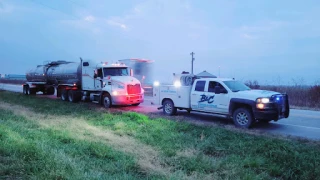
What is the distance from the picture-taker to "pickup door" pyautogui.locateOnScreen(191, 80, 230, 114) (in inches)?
443

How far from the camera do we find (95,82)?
18.5 m

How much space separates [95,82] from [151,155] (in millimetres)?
12654

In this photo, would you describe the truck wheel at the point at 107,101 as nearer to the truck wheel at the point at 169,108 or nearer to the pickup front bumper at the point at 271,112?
the truck wheel at the point at 169,108

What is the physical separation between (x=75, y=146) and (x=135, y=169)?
2351mm

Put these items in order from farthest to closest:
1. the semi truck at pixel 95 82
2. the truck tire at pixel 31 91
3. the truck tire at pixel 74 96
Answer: the truck tire at pixel 31 91 < the truck tire at pixel 74 96 < the semi truck at pixel 95 82

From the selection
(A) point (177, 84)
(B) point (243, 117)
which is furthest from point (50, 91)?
(B) point (243, 117)

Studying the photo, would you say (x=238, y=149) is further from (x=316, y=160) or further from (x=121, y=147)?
(x=121, y=147)

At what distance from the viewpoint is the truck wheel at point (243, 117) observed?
10.4m

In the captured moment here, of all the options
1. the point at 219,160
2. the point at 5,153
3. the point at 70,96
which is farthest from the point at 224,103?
the point at 70,96

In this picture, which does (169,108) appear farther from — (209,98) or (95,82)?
(95,82)

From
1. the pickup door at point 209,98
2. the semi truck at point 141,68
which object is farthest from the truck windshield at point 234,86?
the semi truck at point 141,68

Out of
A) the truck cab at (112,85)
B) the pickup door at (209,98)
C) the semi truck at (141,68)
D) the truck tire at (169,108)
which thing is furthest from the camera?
the semi truck at (141,68)

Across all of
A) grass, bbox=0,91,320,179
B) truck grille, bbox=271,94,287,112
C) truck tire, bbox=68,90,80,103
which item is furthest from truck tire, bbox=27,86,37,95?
truck grille, bbox=271,94,287,112

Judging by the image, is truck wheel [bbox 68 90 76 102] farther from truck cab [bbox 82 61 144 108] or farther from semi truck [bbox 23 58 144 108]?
truck cab [bbox 82 61 144 108]
